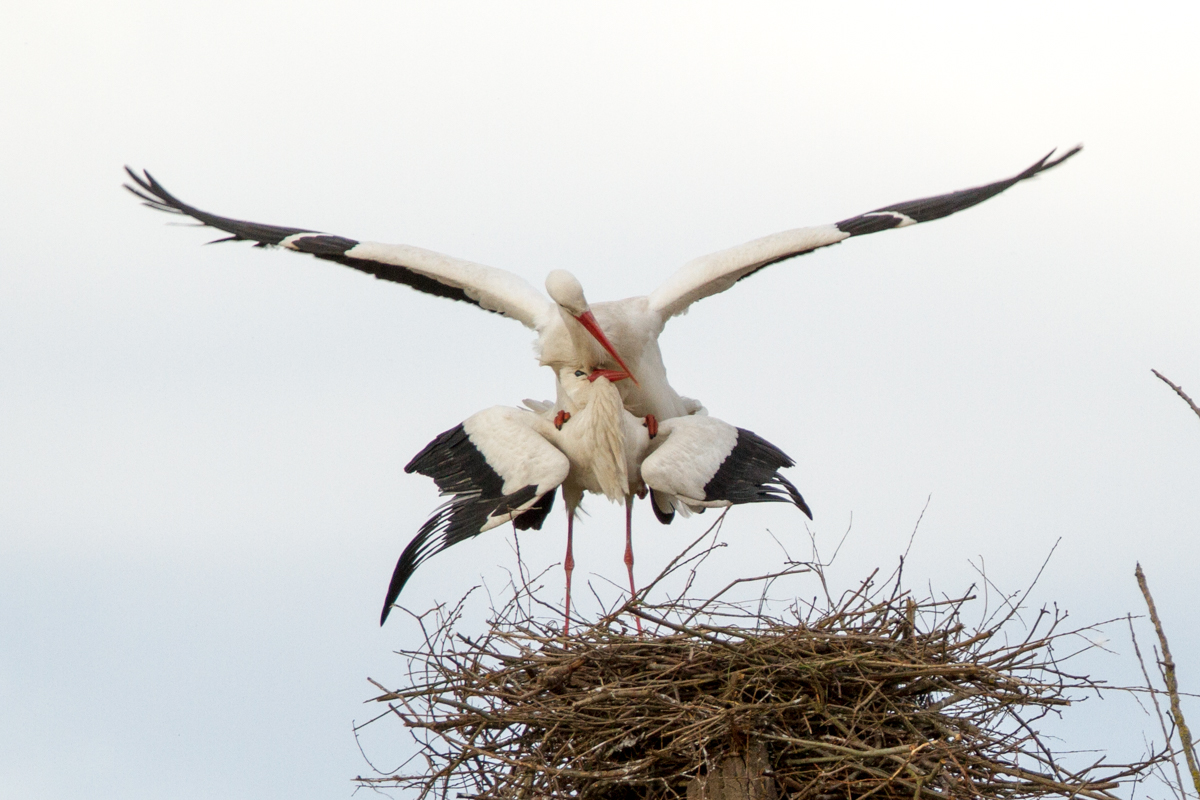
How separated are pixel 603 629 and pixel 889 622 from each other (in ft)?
3.19

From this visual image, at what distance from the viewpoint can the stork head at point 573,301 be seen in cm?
643

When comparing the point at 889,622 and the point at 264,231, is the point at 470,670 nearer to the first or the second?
the point at 889,622

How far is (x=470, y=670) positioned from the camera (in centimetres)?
493

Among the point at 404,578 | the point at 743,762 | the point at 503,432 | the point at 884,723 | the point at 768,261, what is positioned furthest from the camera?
the point at 768,261

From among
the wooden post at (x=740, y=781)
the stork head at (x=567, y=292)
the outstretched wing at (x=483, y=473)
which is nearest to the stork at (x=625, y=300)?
the stork head at (x=567, y=292)

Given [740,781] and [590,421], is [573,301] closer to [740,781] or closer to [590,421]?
[590,421]

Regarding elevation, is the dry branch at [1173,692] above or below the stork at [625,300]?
below

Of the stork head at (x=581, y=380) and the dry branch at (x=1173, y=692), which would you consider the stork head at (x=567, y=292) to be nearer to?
the stork head at (x=581, y=380)

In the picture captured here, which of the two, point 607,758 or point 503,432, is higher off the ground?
point 503,432

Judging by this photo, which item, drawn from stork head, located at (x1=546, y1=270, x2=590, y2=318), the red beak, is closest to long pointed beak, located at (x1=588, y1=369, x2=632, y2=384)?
the red beak

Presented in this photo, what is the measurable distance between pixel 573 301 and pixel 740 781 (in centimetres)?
270

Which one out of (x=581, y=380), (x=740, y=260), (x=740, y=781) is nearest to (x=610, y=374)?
(x=581, y=380)

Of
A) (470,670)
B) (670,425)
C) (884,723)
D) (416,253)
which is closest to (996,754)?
(884,723)

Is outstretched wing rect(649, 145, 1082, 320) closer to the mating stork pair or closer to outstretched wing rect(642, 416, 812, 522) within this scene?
the mating stork pair
